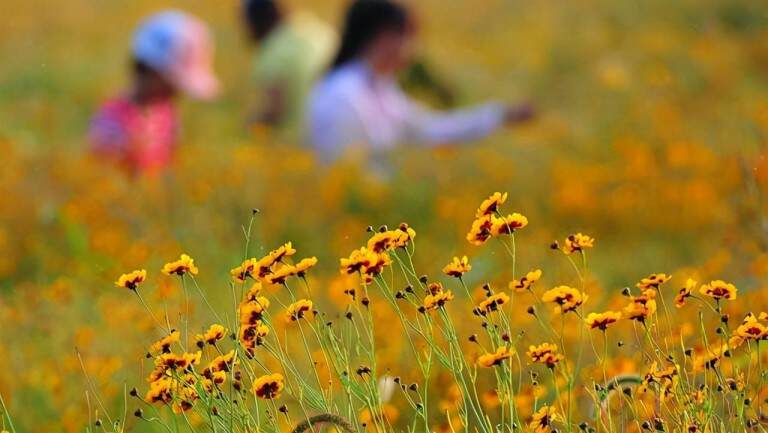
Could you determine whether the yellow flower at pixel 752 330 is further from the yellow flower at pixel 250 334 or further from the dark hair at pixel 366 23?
the dark hair at pixel 366 23

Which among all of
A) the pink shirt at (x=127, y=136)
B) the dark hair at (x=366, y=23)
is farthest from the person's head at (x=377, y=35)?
the pink shirt at (x=127, y=136)

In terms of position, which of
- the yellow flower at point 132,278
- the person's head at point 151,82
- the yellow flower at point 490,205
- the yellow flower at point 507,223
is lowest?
the person's head at point 151,82

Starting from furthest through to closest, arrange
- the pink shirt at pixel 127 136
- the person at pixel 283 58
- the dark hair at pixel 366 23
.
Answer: the person at pixel 283 58 < the dark hair at pixel 366 23 < the pink shirt at pixel 127 136

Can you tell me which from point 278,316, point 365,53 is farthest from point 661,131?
point 278,316

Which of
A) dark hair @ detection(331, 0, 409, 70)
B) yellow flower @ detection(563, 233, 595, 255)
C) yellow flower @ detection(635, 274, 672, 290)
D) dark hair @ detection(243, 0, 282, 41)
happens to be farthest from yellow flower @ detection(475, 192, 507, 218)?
dark hair @ detection(243, 0, 282, 41)

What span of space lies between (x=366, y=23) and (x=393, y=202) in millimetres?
1172

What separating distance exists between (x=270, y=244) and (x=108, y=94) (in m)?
4.52

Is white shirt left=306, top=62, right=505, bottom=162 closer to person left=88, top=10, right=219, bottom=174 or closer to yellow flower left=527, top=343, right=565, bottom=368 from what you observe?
person left=88, top=10, right=219, bottom=174

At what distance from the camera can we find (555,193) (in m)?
5.23

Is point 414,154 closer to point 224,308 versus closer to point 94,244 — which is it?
point 94,244

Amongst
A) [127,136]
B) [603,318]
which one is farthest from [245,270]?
[127,136]

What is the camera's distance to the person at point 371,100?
597cm

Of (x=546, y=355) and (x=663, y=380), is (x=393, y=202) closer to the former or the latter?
(x=663, y=380)

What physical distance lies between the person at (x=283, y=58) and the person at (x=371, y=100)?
35.7 inches
